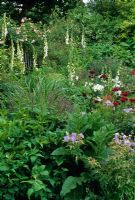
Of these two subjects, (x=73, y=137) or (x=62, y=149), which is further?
(x=62, y=149)

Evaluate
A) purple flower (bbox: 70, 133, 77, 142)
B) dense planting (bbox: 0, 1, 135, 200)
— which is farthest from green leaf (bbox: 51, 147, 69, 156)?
purple flower (bbox: 70, 133, 77, 142)

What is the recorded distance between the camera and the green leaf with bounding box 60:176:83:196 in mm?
4449

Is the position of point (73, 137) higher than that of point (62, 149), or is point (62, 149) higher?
point (73, 137)

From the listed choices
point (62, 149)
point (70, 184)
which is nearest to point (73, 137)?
point (62, 149)

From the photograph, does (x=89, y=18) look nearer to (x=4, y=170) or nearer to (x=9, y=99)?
(x=9, y=99)

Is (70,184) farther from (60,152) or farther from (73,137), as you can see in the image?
(73,137)

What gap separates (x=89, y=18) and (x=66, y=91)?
6.66 metres

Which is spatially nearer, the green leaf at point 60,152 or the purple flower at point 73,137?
the purple flower at point 73,137

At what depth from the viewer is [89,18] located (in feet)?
45.5

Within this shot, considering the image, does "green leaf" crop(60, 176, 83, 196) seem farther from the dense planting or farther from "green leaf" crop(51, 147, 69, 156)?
"green leaf" crop(51, 147, 69, 156)

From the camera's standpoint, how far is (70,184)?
452 centimetres

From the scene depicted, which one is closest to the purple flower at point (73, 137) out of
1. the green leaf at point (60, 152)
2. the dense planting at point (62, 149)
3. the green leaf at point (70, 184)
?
the dense planting at point (62, 149)

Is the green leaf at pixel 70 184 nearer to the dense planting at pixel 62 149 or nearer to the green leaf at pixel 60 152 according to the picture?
the dense planting at pixel 62 149

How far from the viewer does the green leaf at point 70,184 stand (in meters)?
4.45
